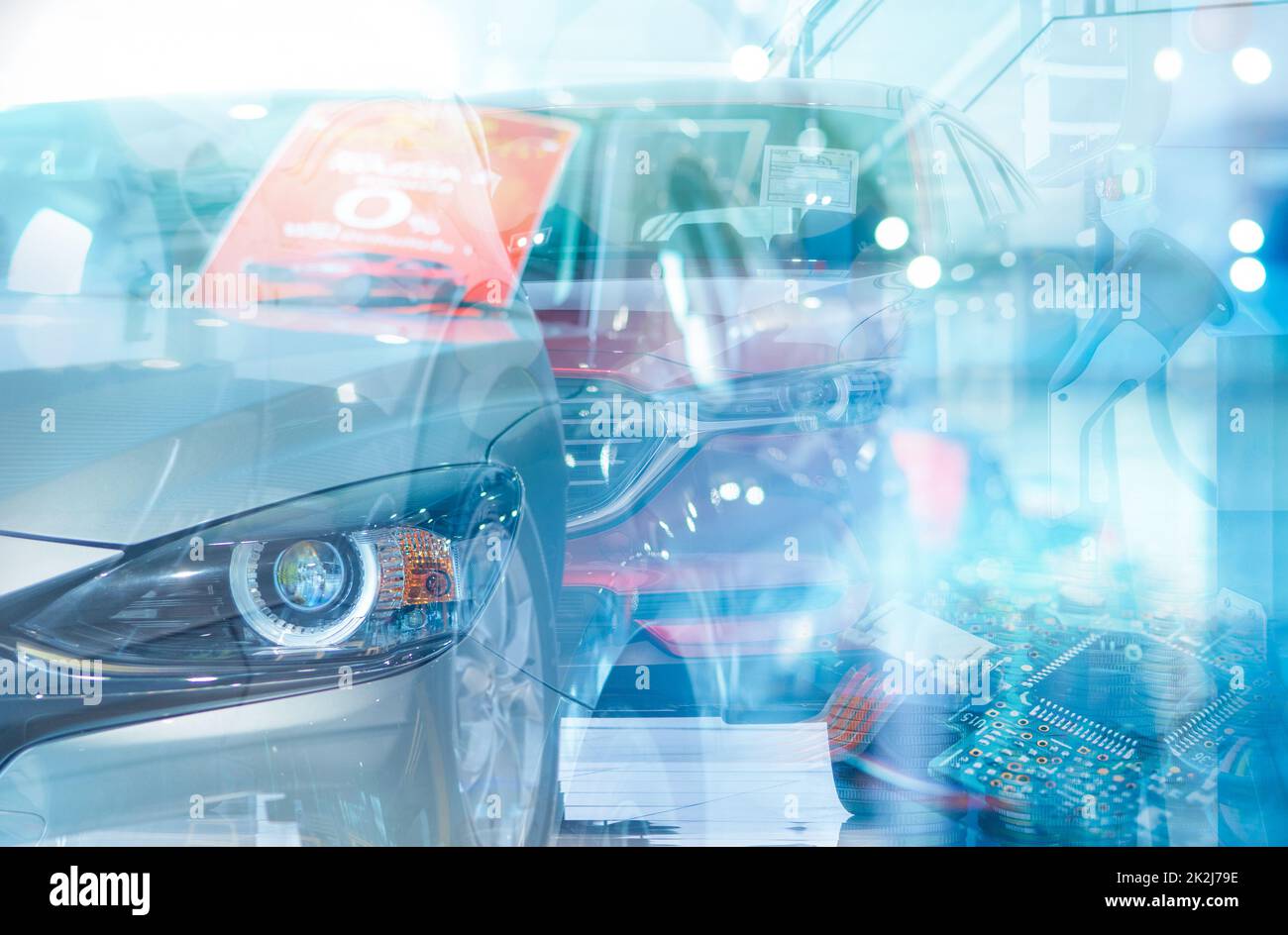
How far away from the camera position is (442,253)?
1.17 m

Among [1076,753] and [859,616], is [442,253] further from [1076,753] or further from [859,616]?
[1076,753]

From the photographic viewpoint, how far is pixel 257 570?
0.89 m

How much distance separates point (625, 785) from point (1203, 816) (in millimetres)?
971

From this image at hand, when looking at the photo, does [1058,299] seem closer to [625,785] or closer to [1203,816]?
[1203,816]

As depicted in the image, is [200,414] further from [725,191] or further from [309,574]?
[725,191]

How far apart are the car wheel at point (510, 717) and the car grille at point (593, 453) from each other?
0.22m

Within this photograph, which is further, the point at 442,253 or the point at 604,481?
the point at 604,481

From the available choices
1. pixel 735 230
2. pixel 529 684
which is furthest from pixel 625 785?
pixel 735 230

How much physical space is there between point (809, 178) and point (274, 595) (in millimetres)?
1238
